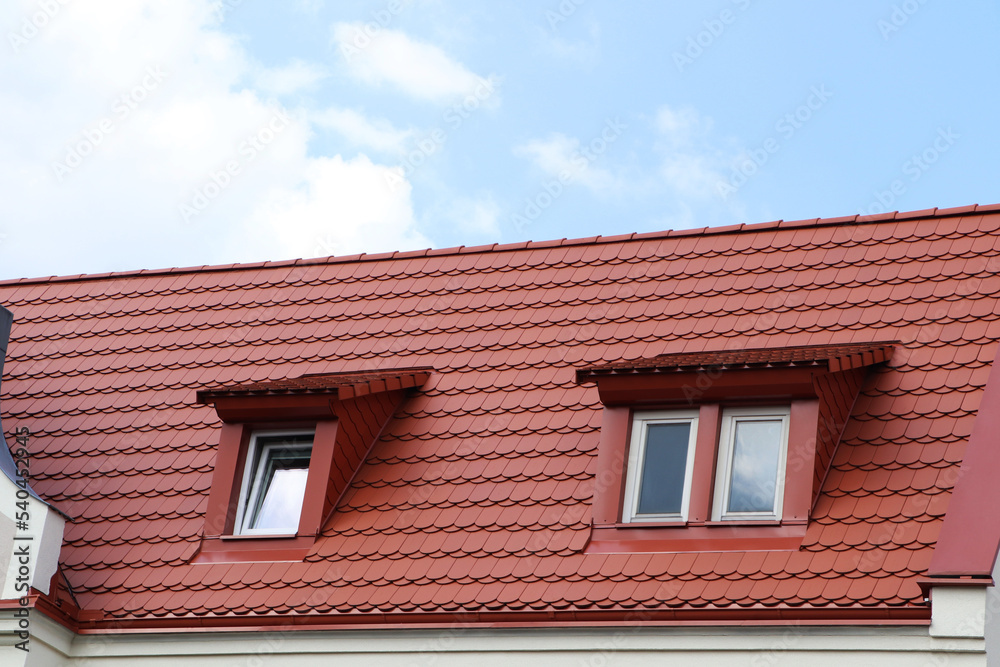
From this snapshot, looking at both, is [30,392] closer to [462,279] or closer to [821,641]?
[462,279]

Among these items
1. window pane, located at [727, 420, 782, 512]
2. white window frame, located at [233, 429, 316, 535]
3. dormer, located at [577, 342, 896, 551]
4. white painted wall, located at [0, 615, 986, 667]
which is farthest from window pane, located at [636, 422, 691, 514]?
white window frame, located at [233, 429, 316, 535]

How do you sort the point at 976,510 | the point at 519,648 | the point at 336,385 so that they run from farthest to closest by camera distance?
the point at 336,385 < the point at 519,648 < the point at 976,510

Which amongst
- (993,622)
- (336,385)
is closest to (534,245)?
(336,385)

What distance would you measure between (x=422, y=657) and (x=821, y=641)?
9.52 feet

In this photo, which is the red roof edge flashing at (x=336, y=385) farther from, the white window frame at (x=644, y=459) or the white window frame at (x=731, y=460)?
the white window frame at (x=731, y=460)

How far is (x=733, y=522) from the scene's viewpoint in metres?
10.4

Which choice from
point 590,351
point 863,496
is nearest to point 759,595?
point 863,496

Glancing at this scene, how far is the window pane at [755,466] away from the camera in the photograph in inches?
415

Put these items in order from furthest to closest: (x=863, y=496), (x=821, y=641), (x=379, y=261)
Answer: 1. (x=379, y=261)
2. (x=863, y=496)
3. (x=821, y=641)

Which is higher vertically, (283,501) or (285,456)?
(285,456)

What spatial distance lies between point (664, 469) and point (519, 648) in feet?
6.22

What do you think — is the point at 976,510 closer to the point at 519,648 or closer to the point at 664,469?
the point at 664,469

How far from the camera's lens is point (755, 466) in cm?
1069

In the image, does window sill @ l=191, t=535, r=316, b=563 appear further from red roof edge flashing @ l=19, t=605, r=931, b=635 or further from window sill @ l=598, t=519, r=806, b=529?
window sill @ l=598, t=519, r=806, b=529
